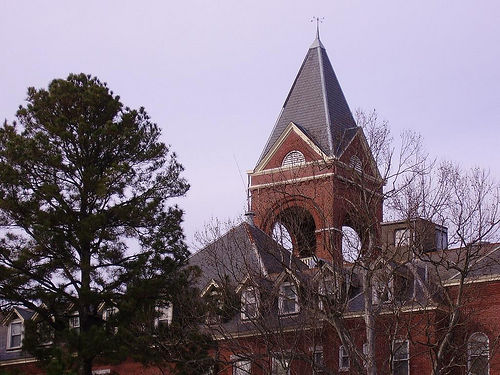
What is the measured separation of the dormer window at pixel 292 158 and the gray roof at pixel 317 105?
113 cm

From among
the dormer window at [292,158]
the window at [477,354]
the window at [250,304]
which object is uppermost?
the dormer window at [292,158]

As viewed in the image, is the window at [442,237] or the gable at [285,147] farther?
the gable at [285,147]

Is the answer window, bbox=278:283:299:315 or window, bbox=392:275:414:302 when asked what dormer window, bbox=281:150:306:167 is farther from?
window, bbox=392:275:414:302

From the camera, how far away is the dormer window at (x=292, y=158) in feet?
152

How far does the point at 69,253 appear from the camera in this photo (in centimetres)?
2938

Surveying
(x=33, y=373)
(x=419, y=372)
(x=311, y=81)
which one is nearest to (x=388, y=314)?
(x=419, y=372)

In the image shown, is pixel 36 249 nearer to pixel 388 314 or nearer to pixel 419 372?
pixel 388 314

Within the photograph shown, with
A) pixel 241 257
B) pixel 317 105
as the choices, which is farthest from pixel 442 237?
pixel 317 105

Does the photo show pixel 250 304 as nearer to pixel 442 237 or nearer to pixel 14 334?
pixel 442 237

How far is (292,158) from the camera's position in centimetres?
4697

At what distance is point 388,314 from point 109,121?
10409 millimetres

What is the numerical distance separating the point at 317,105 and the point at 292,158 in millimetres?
2866

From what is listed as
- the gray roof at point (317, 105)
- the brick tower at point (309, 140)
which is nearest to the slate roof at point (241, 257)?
the brick tower at point (309, 140)

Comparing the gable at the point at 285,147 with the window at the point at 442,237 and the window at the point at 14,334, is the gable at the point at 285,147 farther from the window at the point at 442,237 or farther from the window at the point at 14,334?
the window at the point at 442,237
